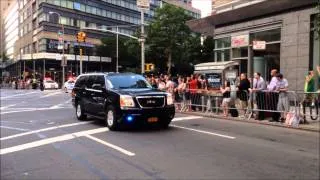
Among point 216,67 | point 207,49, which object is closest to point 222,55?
point 216,67

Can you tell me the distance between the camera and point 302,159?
31.7 ft

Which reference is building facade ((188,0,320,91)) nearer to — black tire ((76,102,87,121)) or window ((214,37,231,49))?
window ((214,37,231,49))

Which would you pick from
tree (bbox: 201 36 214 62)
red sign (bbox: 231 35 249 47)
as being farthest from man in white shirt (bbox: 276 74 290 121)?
tree (bbox: 201 36 214 62)

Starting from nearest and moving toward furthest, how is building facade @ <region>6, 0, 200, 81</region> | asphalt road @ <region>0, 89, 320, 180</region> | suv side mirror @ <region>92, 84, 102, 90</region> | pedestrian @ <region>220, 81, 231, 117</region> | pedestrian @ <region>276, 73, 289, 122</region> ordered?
asphalt road @ <region>0, 89, 320, 180</region> < suv side mirror @ <region>92, 84, 102, 90</region> < pedestrian @ <region>276, 73, 289, 122</region> < pedestrian @ <region>220, 81, 231, 117</region> < building facade @ <region>6, 0, 200, 81</region>

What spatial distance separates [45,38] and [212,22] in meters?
59.0

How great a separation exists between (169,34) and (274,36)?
38854 mm

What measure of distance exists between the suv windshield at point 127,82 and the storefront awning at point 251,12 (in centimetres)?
1115

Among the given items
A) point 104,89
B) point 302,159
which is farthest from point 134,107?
point 302,159

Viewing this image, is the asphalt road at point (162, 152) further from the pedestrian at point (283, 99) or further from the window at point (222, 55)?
the window at point (222, 55)

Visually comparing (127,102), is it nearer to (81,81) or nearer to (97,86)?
(97,86)

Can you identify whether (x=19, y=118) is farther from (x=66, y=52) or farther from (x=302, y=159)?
(x=66, y=52)

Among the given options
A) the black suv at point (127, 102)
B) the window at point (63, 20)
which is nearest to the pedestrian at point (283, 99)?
the black suv at point (127, 102)

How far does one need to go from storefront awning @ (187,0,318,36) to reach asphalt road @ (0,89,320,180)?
11235mm

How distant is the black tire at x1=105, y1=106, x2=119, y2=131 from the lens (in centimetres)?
1481
